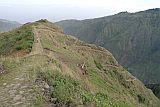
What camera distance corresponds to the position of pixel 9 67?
18625 mm

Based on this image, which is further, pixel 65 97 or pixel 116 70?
pixel 116 70

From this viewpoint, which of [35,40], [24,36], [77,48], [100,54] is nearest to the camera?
[35,40]

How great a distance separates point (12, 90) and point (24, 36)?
2803 cm

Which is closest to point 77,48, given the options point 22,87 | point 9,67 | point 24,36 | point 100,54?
point 100,54

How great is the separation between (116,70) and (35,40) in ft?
69.2

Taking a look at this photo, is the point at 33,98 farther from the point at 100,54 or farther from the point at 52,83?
the point at 100,54

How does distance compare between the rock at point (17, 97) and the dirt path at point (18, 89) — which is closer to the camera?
the dirt path at point (18, 89)

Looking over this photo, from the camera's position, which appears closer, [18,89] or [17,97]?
[17,97]

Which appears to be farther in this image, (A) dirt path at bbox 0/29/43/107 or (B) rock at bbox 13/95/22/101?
(B) rock at bbox 13/95/22/101

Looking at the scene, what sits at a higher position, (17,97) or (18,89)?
(18,89)

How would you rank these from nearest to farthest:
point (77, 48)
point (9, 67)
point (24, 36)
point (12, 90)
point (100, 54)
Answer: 1. point (12, 90)
2. point (9, 67)
3. point (24, 36)
4. point (77, 48)
5. point (100, 54)

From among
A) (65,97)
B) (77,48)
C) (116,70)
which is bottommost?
(116,70)

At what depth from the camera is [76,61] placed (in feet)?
133

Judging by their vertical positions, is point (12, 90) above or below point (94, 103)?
above
